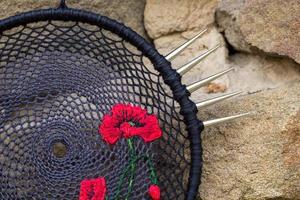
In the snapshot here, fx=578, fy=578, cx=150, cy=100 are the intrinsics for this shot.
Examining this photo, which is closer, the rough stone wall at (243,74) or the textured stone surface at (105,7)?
the rough stone wall at (243,74)

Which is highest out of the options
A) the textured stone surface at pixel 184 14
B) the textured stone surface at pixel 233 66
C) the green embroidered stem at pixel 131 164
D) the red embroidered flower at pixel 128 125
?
the textured stone surface at pixel 184 14

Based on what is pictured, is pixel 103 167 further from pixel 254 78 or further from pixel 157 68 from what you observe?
pixel 254 78

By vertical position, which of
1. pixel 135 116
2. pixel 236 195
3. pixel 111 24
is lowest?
pixel 236 195

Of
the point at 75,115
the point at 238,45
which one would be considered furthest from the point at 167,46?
the point at 75,115

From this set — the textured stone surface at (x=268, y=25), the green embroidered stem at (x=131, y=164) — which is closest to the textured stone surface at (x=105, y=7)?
the textured stone surface at (x=268, y=25)

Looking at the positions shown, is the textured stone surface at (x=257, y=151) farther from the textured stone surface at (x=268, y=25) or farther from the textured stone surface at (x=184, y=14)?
the textured stone surface at (x=184, y=14)

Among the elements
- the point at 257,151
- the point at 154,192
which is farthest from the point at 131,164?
the point at 257,151

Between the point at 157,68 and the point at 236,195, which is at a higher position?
the point at 157,68

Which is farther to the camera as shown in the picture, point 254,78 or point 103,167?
point 254,78
